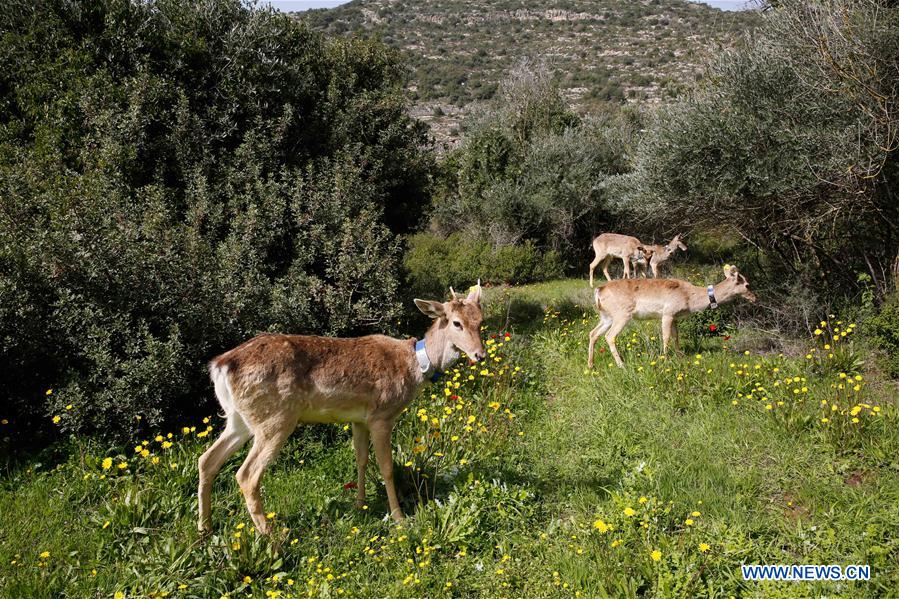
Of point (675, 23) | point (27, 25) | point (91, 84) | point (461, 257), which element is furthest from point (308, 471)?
point (675, 23)

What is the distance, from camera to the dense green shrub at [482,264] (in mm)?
16219

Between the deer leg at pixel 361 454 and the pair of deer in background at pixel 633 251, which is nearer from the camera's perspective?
the deer leg at pixel 361 454

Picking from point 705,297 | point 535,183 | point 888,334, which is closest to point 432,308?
point 705,297

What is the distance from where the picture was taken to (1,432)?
234 inches

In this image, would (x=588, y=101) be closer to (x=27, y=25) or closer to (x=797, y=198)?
(x=797, y=198)

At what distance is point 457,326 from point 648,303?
4.70m

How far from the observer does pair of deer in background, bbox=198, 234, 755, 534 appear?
14.6ft

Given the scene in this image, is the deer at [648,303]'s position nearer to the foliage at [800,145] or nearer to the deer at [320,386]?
the foliage at [800,145]

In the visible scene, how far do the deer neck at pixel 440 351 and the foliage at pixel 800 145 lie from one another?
6378 millimetres

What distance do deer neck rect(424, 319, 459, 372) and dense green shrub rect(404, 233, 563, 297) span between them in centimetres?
997

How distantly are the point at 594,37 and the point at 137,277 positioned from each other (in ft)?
218

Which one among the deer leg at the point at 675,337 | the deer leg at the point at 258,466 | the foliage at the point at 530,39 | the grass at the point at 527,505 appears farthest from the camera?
the foliage at the point at 530,39

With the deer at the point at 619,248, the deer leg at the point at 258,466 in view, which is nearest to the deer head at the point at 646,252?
the deer at the point at 619,248

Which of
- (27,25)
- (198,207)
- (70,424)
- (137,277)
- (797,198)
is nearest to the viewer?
(70,424)
